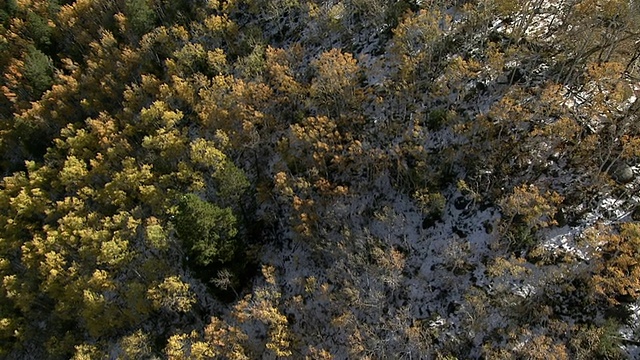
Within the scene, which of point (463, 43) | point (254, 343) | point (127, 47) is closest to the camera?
point (254, 343)

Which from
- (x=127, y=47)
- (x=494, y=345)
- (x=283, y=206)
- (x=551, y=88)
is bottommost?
(x=494, y=345)

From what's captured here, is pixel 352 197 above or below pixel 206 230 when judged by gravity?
Result: below

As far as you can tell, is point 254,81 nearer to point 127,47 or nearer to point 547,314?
point 127,47

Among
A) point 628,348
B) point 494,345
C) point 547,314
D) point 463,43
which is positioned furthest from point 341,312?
point 463,43

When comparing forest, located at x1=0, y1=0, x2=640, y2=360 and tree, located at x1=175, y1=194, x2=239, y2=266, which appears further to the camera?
tree, located at x1=175, y1=194, x2=239, y2=266

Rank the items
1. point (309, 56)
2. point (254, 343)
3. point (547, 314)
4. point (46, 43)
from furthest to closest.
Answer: point (46, 43) < point (309, 56) < point (254, 343) < point (547, 314)

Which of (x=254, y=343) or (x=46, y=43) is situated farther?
(x=46, y=43)

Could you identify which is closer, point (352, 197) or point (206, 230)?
point (206, 230)

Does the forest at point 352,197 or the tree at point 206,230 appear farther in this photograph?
the tree at point 206,230
